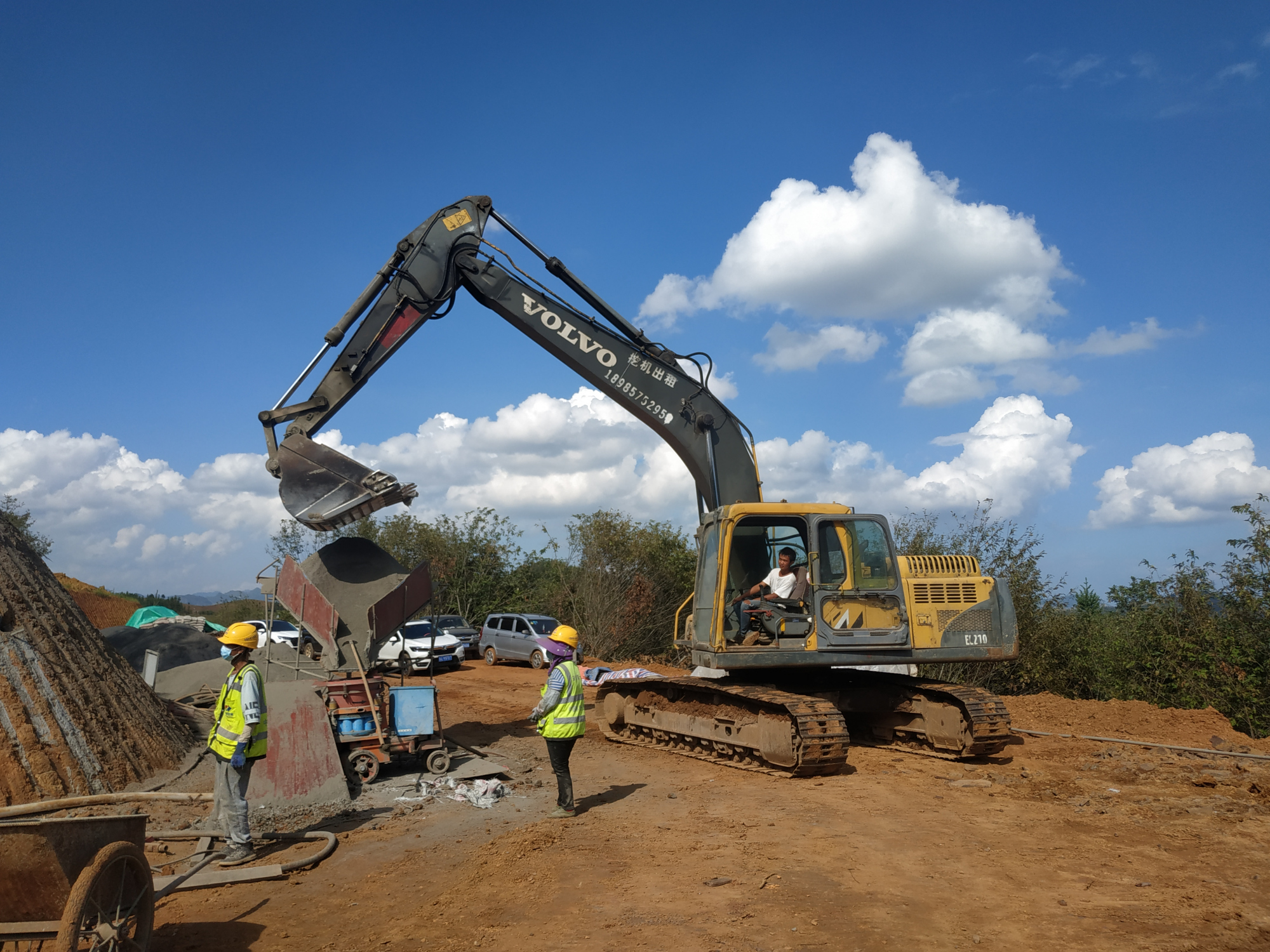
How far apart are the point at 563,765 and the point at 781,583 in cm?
342

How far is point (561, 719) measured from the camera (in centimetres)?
798

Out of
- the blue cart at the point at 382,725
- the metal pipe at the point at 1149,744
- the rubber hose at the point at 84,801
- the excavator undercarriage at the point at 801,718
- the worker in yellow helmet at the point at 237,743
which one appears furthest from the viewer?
the metal pipe at the point at 1149,744

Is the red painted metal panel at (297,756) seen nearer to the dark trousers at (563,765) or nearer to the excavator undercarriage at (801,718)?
the dark trousers at (563,765)

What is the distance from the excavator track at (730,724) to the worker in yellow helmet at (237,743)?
207 inches

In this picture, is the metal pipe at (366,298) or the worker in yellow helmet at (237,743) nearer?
the worker in yellow helmet at (237,743)

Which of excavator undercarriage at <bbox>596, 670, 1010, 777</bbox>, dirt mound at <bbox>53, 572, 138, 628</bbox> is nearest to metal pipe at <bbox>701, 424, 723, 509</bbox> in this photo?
excavator undercarriage at <bbox>596, 670, 1010, 777</bbox>

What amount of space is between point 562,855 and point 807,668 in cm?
466

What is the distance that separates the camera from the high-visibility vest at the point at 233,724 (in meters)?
6.77

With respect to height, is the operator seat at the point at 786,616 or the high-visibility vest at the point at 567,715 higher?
the operator seat at the point at 786,616

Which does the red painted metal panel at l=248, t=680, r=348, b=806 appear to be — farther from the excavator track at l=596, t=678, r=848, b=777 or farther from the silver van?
the silver van

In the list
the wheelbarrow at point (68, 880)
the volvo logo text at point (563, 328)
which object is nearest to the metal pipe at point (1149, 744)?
the volvo logo text at point (563, 328)

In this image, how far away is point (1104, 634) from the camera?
17406 mm

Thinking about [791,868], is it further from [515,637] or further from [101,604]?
[101,604]

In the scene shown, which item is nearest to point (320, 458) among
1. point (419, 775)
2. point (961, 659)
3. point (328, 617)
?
point (328, 617)
